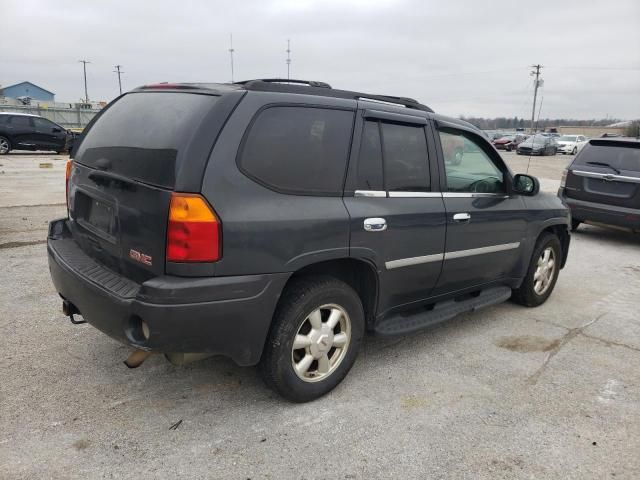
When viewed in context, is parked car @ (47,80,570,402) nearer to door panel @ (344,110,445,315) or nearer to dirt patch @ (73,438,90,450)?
door panel @ (344,110,445,315)

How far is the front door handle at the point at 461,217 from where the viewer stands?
3.61 m

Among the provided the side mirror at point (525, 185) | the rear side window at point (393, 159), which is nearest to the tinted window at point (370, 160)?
the rear side window at point (393, 159)

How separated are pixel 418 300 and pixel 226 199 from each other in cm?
174

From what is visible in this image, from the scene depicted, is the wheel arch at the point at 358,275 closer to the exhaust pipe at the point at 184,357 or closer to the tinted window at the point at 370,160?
the tinted window at the point at 370,160

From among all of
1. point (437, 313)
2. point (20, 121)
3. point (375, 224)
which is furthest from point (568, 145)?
point (375, 224)

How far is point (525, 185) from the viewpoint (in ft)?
14.3

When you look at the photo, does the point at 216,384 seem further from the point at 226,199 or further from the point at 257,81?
the point at 257,81

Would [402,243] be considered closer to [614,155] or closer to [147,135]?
[147,135]

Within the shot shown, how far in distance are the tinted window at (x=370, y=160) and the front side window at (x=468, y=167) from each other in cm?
69

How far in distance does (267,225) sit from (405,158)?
1.24 meters

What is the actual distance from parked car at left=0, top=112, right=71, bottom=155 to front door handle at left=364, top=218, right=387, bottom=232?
19462 mm

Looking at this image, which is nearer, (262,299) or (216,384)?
(262,299)

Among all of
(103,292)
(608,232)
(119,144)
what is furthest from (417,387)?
(608,232)

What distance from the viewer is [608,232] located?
921 centimetres
